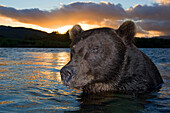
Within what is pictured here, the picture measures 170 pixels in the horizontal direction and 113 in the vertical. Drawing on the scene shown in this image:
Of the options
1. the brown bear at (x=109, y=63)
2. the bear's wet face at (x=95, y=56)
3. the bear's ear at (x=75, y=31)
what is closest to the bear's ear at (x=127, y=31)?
the brown bear at (x=109, y=63)

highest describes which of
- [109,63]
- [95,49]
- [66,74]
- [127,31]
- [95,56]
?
[127,31]

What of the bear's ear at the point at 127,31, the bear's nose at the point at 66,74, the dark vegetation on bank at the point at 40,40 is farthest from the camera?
the dark vegetation on bank at the point at 40,40

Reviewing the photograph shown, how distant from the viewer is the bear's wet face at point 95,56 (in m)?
4.56

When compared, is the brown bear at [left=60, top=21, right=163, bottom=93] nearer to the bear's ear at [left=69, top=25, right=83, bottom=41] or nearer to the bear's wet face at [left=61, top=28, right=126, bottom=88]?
the bear's wet face at [left=61, top=28, right=126, bottom=88]

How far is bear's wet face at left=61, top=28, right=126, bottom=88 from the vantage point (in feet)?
15.0

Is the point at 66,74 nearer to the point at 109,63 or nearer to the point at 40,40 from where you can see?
the point at 109,63

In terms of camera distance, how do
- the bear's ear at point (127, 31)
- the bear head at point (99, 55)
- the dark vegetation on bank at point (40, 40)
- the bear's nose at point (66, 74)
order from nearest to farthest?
1. the bear's nose at point (66, 74)
2. the bear head at point (99, 55)
3. the bear's ear at point (127, 31)
4. the dark vegetation on bank at point (40, 40)

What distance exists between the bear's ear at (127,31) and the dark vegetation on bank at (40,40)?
75.2ft

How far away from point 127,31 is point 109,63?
3.39 feet

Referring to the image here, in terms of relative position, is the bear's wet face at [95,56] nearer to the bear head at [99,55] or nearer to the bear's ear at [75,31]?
the bear head at [99,55]

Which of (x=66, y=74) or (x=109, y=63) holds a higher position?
(x=109, y=63)

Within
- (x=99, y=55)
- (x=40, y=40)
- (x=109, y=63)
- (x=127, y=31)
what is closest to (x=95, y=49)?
(x=99, y=55)

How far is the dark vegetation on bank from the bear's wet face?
920 inches

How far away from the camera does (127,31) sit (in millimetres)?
5281
